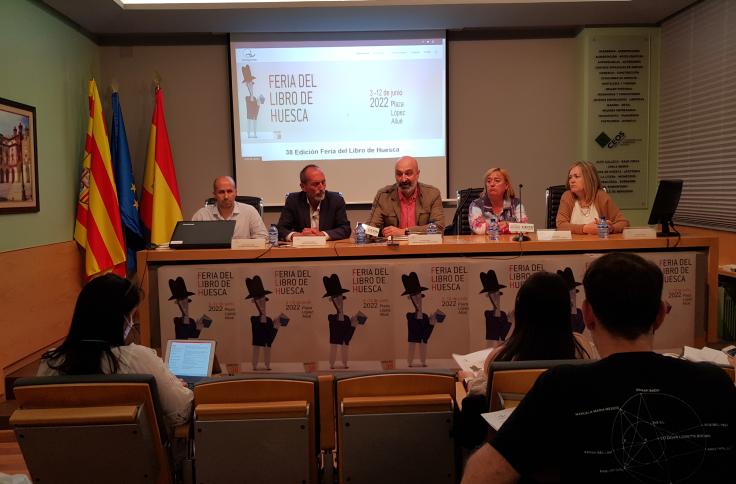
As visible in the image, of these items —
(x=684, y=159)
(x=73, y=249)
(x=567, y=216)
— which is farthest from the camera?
(x=684, y=159)

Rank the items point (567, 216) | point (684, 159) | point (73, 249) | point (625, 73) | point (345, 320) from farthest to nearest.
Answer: point (625, 73) < point (684, 159) < point (73, 249) < point (567, 216) < point (345, 320)

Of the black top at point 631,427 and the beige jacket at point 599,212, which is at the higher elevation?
the beige jacket at point 599,212

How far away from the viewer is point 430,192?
15.0 feet

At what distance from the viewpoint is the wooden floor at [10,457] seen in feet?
9.88

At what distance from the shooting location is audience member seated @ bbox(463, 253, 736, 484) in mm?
1061

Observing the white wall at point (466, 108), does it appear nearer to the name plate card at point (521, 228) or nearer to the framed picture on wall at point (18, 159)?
the framed picture on wall at point (18, 159)

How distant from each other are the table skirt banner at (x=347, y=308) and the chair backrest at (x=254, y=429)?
1730 mm

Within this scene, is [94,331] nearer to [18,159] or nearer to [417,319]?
[417,319]

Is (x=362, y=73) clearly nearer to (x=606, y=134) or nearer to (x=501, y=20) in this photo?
(x=501, y=20)

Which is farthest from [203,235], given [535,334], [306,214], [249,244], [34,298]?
[535,334]

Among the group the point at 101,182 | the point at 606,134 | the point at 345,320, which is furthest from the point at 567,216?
the point at 101,182

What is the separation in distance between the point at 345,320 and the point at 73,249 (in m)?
2.86

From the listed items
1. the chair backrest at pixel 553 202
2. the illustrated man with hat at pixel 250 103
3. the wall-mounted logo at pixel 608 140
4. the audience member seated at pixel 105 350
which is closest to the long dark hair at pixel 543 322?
the audience member seated at pixel 105 350

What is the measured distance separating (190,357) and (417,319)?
1.40 meters
